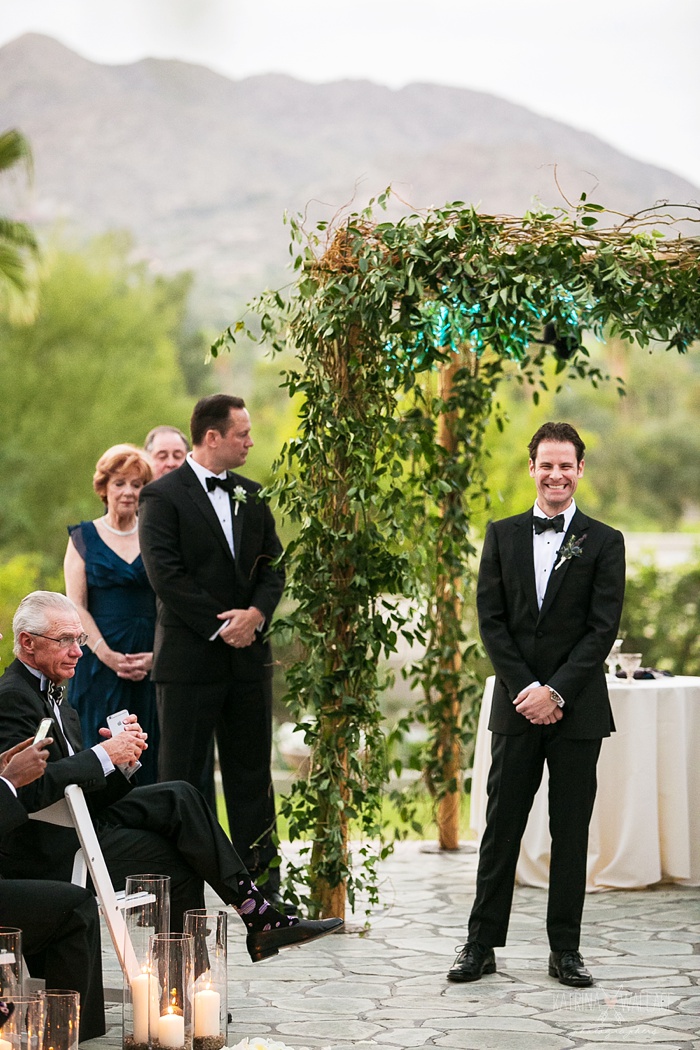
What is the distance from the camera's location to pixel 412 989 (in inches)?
157

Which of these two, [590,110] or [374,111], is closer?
[590,110]

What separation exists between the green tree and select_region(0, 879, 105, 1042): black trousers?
27.2 meters

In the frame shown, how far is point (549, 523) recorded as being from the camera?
4.08m

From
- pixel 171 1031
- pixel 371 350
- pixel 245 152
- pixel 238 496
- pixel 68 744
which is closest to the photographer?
pixel 171 1031

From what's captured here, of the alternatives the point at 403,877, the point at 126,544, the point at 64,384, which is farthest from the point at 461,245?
the point at 64,384

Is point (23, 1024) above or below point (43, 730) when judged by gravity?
below

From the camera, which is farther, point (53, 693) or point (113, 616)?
point (113, 616)

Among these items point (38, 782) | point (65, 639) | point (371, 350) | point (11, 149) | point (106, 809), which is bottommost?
point (106, 809)

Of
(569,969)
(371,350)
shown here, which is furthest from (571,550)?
(569,969)

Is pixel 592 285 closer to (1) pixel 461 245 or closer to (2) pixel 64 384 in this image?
(1) pixel 461 245

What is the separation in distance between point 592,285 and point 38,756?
2.51 metres

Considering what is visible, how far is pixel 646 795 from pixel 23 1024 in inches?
130

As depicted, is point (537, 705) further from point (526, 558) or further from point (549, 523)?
point (549, 523)

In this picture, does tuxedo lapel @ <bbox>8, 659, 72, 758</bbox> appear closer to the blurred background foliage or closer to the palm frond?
the blurred background foliage
